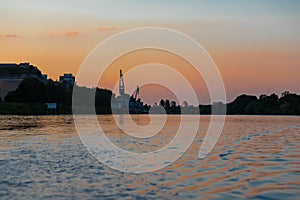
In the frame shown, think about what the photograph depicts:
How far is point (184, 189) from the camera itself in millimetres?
16125

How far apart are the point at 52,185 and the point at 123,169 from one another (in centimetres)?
509

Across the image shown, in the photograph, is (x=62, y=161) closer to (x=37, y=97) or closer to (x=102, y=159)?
(x=102, y=159)

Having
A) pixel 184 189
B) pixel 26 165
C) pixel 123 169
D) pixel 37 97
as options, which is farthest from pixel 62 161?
pixel 37 97

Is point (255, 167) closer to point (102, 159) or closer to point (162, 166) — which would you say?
point (162, 166)

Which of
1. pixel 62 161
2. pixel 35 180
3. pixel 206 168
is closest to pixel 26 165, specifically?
pixel 62 161

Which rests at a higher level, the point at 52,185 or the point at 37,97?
the point at 37,97

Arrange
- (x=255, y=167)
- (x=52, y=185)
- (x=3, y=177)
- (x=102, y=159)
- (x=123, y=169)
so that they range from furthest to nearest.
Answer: (x=102, y=159) → (x=255, y=167) → (x=123, y=169) → (x=3, y=177) → (x=52, y=185)

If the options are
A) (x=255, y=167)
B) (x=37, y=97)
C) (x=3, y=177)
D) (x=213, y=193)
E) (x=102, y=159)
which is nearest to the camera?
(x=213, y=193)

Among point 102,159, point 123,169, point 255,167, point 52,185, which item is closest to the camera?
point 52,185

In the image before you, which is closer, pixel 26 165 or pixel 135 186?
pixel 135 186

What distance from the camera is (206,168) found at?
854 inches

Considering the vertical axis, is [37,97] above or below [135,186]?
above

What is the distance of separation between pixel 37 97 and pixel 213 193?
156177 mm

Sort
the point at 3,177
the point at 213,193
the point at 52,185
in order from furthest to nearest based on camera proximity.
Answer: the point at 3,177 → the point at 52,185 → the point at 213,193
